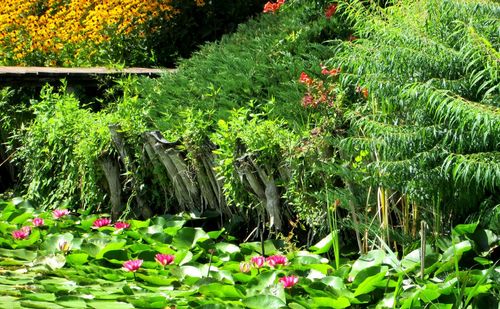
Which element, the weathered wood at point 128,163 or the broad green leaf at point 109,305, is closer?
the broad green leaf at point 109,305

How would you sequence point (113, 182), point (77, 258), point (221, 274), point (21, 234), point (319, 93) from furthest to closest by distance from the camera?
point (113, 182)
point (319, 93)
point (21, 234)
point (77, 258)
point (221, 274)

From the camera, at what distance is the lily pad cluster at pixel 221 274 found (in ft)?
14.0

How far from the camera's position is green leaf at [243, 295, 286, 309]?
4168mm

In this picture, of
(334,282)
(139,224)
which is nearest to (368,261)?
(334,282)

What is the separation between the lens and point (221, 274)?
4840 millimetres

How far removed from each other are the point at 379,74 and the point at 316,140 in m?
0.76

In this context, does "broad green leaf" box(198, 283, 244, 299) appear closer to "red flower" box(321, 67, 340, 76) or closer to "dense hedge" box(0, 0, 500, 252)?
"dense hedge" box(0, 0, 500, 252)

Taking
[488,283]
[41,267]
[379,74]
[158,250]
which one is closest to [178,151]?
[158,250]

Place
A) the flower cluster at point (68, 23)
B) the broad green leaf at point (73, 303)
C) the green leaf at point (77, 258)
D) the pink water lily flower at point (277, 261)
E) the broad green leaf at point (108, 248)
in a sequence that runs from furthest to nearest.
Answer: the flower cluster at point (68, 23) → the broad green leaf at point (108, 248) → the green leaf at point (77, 258) → the pink water lily flower at point (277, 261) → the broad green leaf at point (73, 303)

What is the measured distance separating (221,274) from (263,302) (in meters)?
0.68

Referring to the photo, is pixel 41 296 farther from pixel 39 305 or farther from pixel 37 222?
pixel 37 222

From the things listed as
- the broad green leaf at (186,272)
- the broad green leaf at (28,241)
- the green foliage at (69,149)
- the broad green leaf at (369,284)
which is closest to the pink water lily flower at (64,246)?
the broad green leaf at (28,241)

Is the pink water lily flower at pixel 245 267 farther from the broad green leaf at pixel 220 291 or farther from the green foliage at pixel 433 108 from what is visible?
the green foliage at pixel 433 108

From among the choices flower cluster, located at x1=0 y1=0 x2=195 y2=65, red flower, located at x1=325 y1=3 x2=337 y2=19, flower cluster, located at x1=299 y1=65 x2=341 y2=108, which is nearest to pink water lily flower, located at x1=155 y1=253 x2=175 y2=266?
flower cluster, located at x1=299 y1=65 x2=341 y2=108
